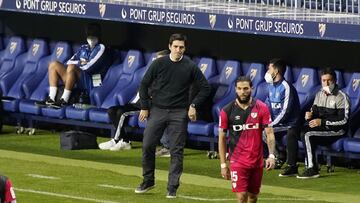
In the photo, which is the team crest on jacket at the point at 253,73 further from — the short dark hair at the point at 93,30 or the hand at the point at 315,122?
the short dark hair at the point at 93,30

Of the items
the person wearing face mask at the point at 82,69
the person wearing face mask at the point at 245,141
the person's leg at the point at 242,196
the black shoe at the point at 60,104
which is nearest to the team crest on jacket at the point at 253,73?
the person wearing face mask at the point at 82,69

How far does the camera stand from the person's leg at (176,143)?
1814 centimetres

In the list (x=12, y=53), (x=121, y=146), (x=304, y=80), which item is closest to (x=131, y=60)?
(x=121, y=146)

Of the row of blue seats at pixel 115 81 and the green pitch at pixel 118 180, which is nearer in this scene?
the green pitch at pixel 118 180

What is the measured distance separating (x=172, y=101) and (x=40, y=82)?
30.1ft

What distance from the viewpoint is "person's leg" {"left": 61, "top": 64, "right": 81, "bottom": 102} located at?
83.9 ft

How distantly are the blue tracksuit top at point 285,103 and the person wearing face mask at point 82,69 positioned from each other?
465cm

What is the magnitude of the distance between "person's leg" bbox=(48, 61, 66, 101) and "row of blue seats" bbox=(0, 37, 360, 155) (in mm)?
295

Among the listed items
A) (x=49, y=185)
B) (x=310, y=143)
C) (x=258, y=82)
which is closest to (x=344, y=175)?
(x=310, y=143)

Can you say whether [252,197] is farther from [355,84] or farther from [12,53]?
[12,53]

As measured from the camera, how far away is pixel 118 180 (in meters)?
20.3

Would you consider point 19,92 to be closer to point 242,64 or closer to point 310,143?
point 242,64

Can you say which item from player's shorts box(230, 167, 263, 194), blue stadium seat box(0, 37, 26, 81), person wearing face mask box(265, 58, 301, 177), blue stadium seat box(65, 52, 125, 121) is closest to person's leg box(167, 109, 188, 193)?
player's shorts box(230, 167, 263, 194)

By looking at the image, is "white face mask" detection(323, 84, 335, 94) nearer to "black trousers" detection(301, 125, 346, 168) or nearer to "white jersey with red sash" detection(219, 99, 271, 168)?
"black trousers" detection(301, 125, 346, 168)
